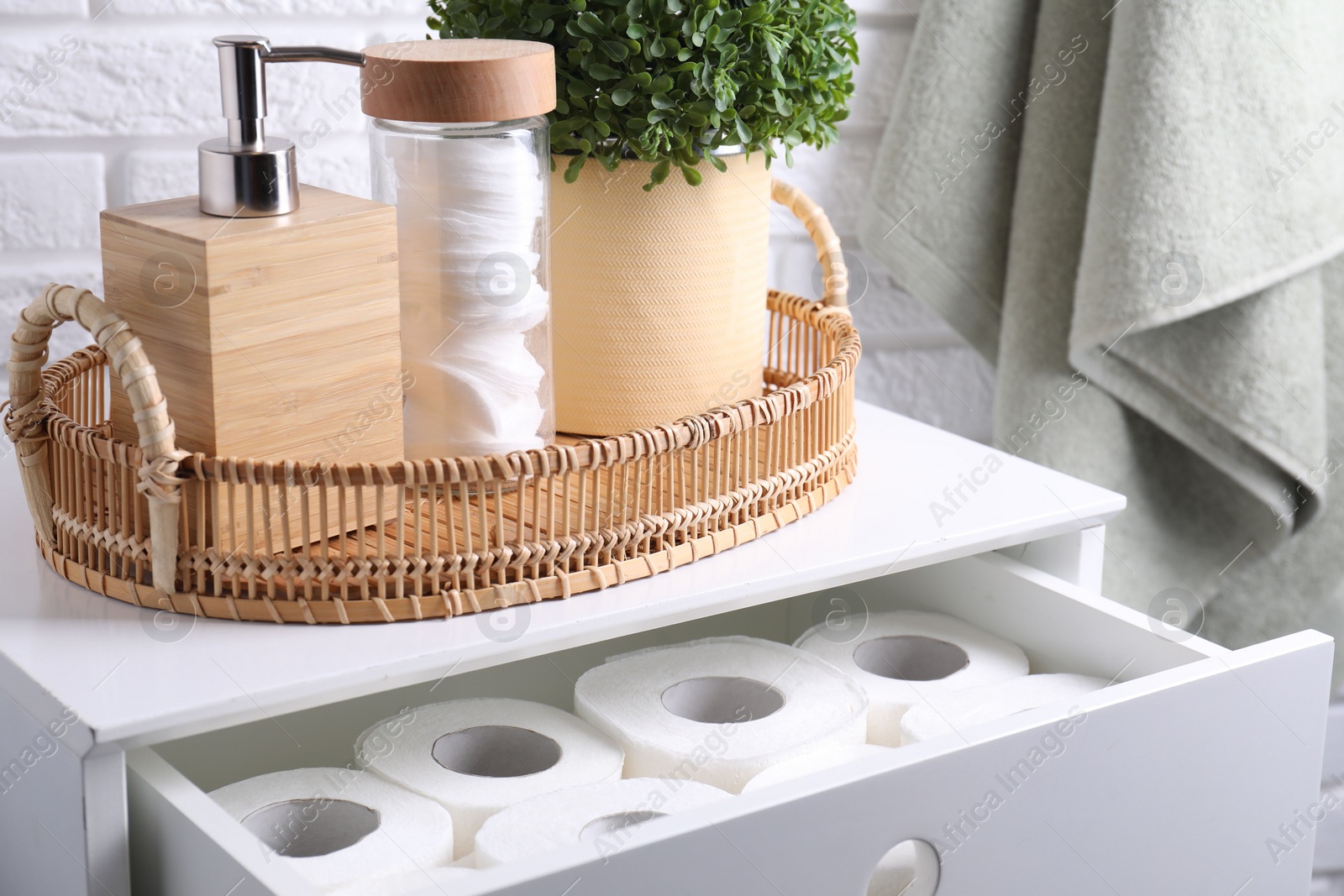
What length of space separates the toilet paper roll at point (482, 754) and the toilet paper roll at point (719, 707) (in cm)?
1

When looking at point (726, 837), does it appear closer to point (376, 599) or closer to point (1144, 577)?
point (376, 599)

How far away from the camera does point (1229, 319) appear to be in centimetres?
79

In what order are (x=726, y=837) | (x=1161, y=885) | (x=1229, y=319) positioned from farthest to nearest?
(x=1229, y=319) → (x=1161, y=885) → (x=726, y=837)

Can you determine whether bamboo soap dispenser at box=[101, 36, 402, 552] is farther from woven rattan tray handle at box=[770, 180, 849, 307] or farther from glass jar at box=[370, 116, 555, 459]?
woven rattan tray handle at box=[770, 180, 849, 307]

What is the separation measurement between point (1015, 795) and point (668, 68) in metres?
0.32

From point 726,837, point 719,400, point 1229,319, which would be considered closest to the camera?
point 726,837

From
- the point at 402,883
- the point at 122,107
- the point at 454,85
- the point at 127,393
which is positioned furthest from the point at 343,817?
the point at 122,107

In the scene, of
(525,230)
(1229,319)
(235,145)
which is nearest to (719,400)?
(525,230)

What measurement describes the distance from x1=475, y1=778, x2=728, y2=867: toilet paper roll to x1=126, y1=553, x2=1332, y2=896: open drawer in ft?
0.18

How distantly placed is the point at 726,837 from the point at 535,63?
0.29 m

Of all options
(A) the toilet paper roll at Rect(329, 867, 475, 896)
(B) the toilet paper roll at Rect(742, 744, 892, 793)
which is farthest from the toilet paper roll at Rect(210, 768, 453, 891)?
(B) the toilet paper roll at Rect(742, 744, 892, 793)

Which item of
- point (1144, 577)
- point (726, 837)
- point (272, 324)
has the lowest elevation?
point (1144, 577)

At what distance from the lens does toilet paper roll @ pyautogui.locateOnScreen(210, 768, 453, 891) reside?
0.42 m

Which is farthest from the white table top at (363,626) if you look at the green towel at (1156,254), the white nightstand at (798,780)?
the green towel at (1156,254)
